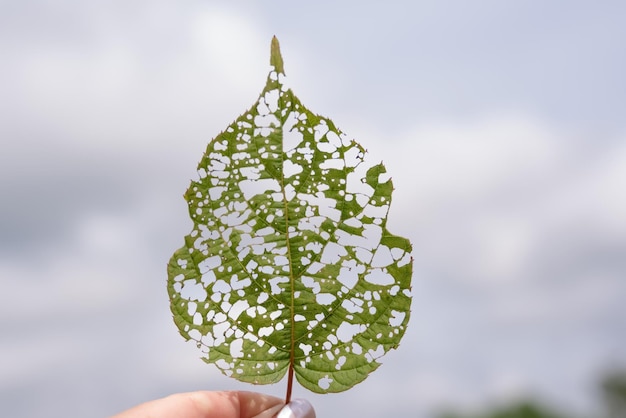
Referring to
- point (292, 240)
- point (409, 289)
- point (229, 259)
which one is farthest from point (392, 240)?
point (229, 259)

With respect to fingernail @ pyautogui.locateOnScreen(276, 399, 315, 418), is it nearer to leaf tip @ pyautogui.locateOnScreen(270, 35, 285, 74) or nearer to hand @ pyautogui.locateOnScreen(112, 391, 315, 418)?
hand @ pyautogui.locateOnScreen(112, 391, 315, 418)

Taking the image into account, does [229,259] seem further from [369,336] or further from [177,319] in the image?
[369,336]

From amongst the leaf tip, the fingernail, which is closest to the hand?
the fingernail

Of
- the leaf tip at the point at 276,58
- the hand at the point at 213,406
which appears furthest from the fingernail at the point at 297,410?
the leaf tip at the point at 276,58

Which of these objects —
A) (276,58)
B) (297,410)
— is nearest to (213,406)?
(297,410)

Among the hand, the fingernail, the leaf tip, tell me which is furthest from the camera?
the hand
